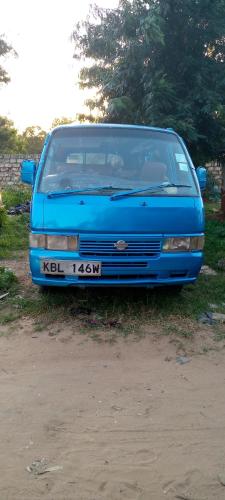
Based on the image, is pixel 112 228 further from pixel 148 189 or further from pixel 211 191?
pixel 211 191

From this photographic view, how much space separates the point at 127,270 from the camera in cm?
421

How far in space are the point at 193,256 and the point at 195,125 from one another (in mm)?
6088

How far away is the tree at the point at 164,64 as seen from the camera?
9156mm

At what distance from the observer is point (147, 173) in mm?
4676

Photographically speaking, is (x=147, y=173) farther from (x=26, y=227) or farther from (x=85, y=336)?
(x=26, y=227)

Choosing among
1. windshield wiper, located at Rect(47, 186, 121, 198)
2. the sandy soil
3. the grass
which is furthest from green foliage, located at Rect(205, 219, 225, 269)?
the sandy soil

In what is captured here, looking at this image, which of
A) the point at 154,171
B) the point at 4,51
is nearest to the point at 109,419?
the point at 154,171

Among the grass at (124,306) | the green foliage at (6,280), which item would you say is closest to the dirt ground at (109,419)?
the grass at (124,306)

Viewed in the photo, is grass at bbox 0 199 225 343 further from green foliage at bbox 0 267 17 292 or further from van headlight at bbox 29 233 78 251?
van headlight at bbox 29 233 78 251

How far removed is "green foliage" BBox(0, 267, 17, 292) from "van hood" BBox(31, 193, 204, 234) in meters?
1.43

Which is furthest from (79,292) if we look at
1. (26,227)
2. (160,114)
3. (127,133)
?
(160,114)

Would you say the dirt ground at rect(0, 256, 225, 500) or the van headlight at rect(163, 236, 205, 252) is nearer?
the dirt ground at rect(0, 256, 225, 500)

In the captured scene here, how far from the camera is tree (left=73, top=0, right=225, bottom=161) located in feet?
30.0

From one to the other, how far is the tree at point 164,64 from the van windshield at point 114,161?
4.42 metres
